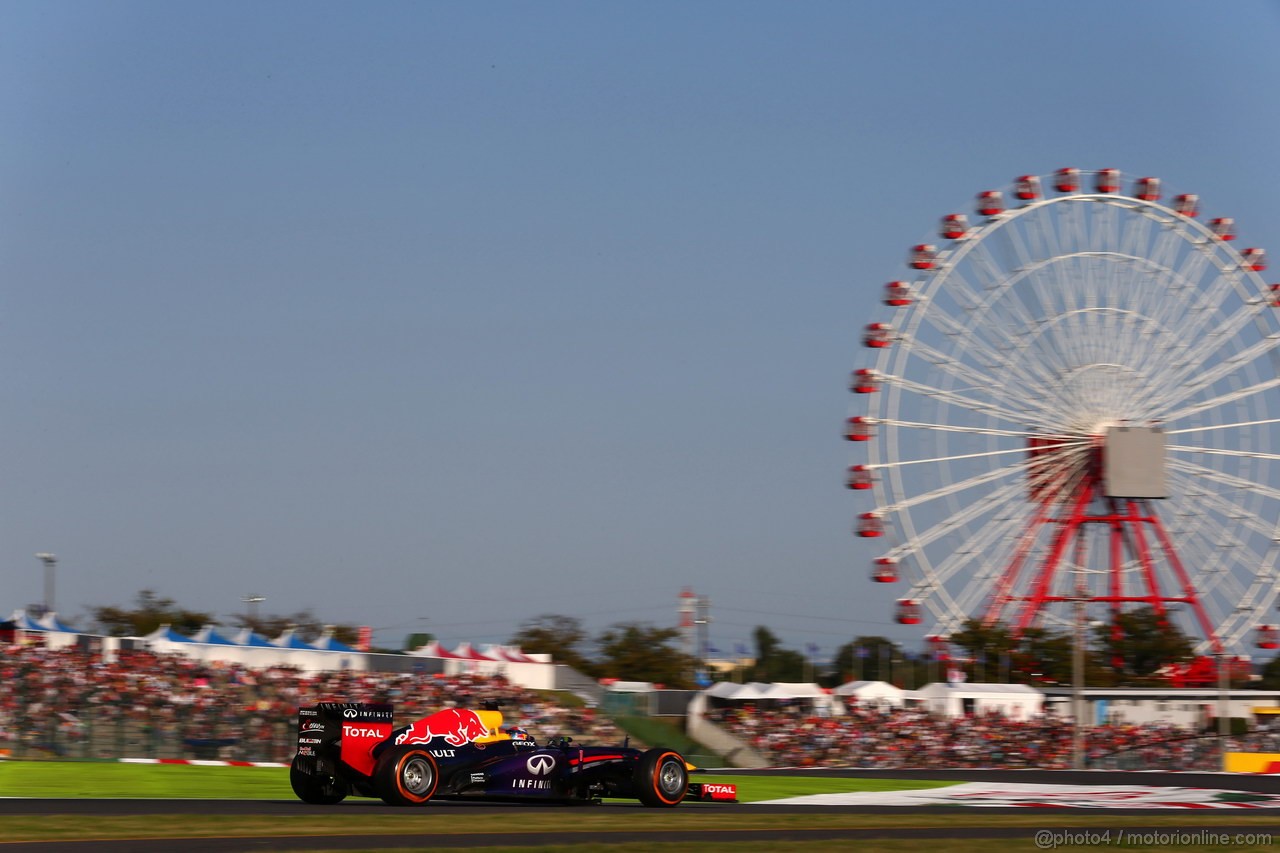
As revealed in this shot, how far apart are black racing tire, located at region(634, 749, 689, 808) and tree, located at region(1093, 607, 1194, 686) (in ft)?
201

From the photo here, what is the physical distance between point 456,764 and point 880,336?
36.9 m

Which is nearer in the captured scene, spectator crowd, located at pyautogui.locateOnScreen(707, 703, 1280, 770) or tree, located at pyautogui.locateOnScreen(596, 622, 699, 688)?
spectator crowd, located at pyautogui.locateOnScreen(707, 703, 1280, 770)

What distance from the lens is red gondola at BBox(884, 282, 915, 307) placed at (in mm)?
54688

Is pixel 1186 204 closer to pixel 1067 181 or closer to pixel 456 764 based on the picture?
pixel 1067 181

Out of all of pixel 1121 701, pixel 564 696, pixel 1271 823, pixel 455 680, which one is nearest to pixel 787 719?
pixel 564 696

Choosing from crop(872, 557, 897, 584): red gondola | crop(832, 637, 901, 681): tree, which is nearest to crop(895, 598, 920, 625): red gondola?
crop(872, 557, 897, 584): red gondola

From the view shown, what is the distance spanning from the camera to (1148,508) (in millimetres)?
57344

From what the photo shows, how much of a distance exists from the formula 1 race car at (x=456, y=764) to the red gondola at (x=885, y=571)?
33.6 metres

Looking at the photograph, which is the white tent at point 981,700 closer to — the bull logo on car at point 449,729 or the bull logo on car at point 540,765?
the bull logo on car at point 540,765

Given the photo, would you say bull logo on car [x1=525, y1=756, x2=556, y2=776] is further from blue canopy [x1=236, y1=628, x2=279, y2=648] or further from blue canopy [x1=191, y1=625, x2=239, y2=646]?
blue canopy [x1=236, y1=628, x2=279, y2=648]

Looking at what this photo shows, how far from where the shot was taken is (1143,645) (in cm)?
8475

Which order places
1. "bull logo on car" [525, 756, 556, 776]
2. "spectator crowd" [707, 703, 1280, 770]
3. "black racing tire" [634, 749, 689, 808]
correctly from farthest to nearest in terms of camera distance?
"spectator crowd" [707, 703, 1280, 770] < "bull logo on car" [525, 756, 556, 776] < "black racing tire" [634, 749, 689, 808]

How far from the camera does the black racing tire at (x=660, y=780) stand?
20625 mm

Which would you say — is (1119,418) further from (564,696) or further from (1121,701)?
(564,696)
